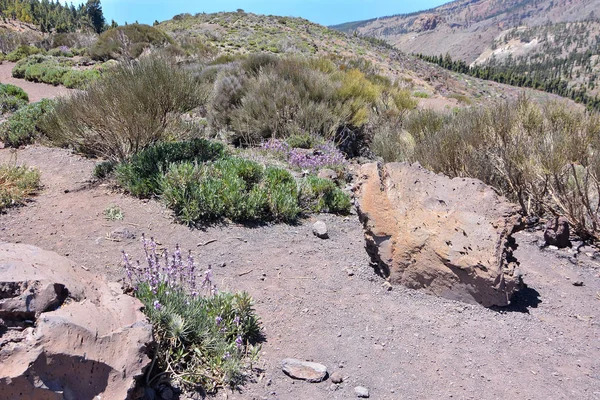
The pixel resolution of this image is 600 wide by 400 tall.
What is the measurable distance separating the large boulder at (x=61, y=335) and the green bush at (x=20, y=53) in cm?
2405

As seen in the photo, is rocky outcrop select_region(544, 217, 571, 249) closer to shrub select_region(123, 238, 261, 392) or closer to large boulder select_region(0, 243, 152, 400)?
shrub select_region(123, 238, 261, 392)

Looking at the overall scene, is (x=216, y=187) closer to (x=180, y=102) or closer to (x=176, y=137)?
(x=180, y=102)

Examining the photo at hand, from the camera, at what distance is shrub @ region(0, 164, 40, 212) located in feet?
15.6

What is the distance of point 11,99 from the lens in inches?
424

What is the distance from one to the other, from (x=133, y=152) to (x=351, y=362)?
4725mm

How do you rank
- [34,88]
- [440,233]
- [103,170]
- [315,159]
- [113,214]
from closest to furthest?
[440,233]
[113,214]
[103,170]
[315,159]
[34,88]

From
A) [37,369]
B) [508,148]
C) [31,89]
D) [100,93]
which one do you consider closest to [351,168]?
[508,148]

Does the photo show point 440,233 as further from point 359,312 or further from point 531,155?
point 531,155

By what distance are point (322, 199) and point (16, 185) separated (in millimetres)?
3696

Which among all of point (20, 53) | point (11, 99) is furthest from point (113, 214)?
point (20, 53)

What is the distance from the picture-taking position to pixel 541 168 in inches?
193

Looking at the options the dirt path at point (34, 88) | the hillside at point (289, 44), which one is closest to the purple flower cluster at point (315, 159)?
the dirt path at point (34, 88)

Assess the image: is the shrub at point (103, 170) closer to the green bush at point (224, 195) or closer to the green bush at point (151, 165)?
the green bush at point (151, 165)

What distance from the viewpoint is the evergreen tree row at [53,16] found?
50.5 metres
